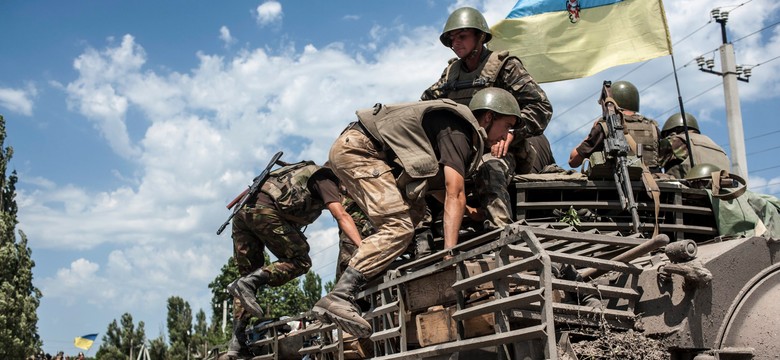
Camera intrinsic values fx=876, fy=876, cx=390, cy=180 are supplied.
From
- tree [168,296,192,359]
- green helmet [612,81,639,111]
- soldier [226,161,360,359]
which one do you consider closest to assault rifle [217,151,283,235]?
soldier [226,161,360,359]

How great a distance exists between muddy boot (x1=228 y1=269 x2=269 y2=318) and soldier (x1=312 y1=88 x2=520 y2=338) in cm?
220

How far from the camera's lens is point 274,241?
344 inches

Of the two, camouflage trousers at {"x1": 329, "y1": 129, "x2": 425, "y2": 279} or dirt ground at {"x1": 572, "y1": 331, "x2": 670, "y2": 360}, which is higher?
camouflage trousers at {"x1": 329, "y1": 129, "x2": 425, "y2": 279}

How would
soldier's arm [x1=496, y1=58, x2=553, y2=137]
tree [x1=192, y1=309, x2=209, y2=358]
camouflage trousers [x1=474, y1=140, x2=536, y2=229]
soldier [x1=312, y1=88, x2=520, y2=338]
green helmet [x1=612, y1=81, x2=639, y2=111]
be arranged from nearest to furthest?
soldier [x1=312, y1=88, x2=520, y2=338]
camouflage trousers [x1=474, y1=140, x2=536, y2=229]
soldier's arm [x1=496, y1=58, x2=553, y2=137]
green helmet [x1=612, y1=81, x2=639, y2=111]
tree [x1=192, y1=309, x2=209, y2=358]

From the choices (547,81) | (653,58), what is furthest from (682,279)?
(547,81)

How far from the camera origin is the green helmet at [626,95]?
29.0 ft

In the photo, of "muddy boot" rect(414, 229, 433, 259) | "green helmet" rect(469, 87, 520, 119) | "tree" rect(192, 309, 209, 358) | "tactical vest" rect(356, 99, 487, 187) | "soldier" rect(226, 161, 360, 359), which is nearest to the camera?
"tactical vest" rect(356, 99, 487, 187)

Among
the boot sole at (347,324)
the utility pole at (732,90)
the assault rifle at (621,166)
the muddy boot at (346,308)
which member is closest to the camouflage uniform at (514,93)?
the assault rifle at (621,166)

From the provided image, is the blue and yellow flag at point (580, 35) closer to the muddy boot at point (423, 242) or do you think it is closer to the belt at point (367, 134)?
the muddy boot at point (423, 242)

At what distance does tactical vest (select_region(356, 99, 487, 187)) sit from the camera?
5969 mm

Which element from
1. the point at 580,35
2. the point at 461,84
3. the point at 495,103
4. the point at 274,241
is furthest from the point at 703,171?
the point at 274,241

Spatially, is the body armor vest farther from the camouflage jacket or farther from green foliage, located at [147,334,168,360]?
green foliage, located at [147,334,168,360]

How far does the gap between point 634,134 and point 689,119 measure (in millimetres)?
2953

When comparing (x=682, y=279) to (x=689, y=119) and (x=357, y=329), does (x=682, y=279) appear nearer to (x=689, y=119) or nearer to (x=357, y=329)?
(x=357, y=329)
